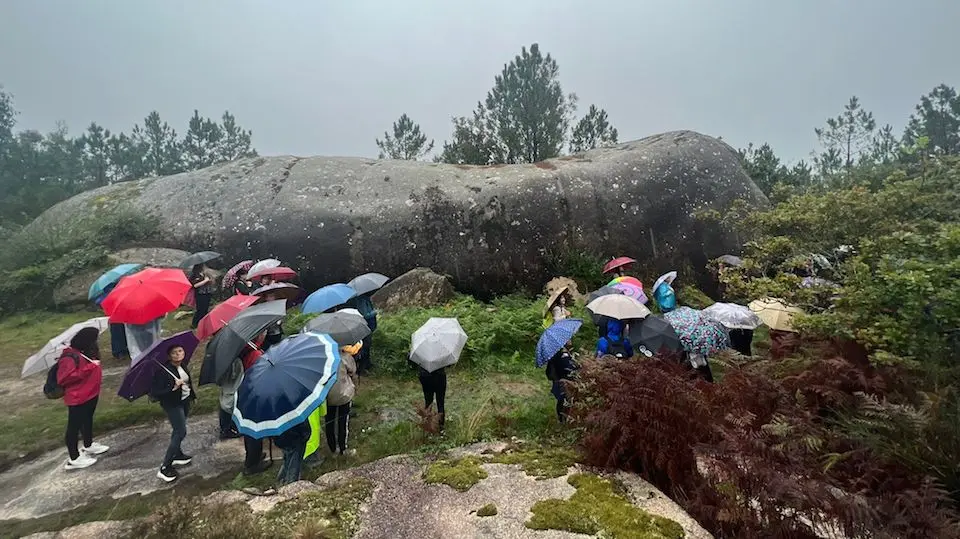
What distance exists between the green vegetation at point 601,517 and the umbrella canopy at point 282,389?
207 cm

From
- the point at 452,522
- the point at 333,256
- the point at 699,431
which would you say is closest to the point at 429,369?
the point at 452,522

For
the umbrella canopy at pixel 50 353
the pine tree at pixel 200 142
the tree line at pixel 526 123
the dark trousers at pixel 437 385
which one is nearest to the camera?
the umbrella canopy at pixel 50 353

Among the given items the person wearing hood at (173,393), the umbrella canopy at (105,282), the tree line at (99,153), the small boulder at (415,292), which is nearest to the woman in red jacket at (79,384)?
the person wearing hood at (173,393)

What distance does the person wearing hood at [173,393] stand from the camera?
501 centimetres

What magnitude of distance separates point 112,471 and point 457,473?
3.96m

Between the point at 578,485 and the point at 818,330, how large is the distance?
3.31m

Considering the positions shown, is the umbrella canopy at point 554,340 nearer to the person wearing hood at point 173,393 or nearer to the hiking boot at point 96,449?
the person wearing hood at point 173,393

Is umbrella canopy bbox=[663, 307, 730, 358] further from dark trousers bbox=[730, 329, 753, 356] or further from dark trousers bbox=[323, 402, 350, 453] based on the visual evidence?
dark trousers bbox=[323, 402, 350, 453]

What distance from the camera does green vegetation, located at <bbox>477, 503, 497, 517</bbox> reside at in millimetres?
3840

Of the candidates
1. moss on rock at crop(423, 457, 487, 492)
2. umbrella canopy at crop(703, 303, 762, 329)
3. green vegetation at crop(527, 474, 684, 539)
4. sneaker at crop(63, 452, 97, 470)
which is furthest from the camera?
umbrella canopy at crop(703, 303, 762, 329)

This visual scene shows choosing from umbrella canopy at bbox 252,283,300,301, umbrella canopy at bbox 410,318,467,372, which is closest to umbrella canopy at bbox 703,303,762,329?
umbrella canopy at bbox 410,318,467,372

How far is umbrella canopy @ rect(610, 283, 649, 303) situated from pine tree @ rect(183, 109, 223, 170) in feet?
137

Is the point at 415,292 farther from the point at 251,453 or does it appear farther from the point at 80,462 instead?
the point at 80,462

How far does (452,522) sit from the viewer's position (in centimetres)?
381
